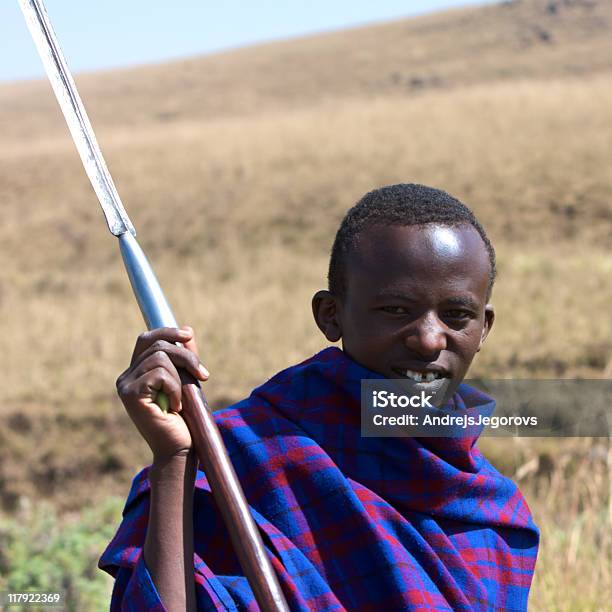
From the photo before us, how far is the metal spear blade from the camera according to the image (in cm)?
179

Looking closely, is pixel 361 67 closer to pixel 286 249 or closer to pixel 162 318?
pixel 286 249

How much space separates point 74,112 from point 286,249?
53.1 ft

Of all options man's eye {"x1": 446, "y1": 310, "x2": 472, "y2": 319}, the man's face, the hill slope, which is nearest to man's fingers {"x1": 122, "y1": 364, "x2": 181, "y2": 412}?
the man's face

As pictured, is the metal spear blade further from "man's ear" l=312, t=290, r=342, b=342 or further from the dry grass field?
the dry grass field

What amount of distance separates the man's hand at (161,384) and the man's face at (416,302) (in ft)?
1.17

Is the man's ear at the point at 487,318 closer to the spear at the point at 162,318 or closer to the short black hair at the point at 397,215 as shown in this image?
the short black hair at the point at 397,215

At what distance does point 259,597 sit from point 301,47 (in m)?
57.6

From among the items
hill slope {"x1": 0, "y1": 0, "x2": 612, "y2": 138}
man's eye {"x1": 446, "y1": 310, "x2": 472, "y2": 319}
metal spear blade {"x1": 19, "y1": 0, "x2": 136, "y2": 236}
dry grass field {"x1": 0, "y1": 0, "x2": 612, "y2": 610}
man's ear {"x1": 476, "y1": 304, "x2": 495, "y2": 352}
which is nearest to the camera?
metal spear blade {"x1": 19, "y1": 0, "x2": 136, "y2": 236}

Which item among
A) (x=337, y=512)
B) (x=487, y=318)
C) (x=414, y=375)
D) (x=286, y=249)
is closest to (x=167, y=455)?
(x=337, y=512)

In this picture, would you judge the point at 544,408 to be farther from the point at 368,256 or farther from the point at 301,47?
the point at 301,47

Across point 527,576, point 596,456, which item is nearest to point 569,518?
point 596,456

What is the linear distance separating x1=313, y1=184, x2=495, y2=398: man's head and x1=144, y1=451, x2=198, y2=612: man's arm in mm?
411

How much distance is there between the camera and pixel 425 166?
71.9 ft

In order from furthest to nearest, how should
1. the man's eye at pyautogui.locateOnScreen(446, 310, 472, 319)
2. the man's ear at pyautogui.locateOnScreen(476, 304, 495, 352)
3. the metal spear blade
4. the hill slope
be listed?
the hill slope < the man's ear at pyautogui.locateOnScreen(476, 304, 495, 352) < the man's eye at pyautogui.locateOnScreen(446, 310, 472, 319) < the metal spear blade
